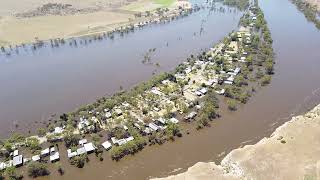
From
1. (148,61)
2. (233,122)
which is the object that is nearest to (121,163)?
(233,122)

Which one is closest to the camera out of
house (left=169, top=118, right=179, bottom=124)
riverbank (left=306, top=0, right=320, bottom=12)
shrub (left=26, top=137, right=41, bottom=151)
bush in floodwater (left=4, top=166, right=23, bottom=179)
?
bush in floodwater (left=4, top=166, right=23, bottom=179)

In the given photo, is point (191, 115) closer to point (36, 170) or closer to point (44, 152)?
point (44, 152)

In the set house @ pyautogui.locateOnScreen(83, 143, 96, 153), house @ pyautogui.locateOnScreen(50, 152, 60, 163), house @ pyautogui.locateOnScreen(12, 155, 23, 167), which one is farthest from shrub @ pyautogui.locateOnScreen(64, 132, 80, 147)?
house @ pyautogui.locateOnScreen(12, 155, 23, 167)

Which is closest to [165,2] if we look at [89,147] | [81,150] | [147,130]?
[147,130]

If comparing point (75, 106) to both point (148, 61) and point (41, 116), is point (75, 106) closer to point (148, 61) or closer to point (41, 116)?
point (41, 116)

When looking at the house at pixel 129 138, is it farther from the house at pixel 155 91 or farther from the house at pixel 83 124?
the house at pixel 155 91

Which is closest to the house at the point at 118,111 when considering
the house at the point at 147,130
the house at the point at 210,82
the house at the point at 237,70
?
the house at the point at 147,130

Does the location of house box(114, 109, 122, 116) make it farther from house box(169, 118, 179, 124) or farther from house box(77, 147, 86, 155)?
house box(77, 147, 86, 155)
